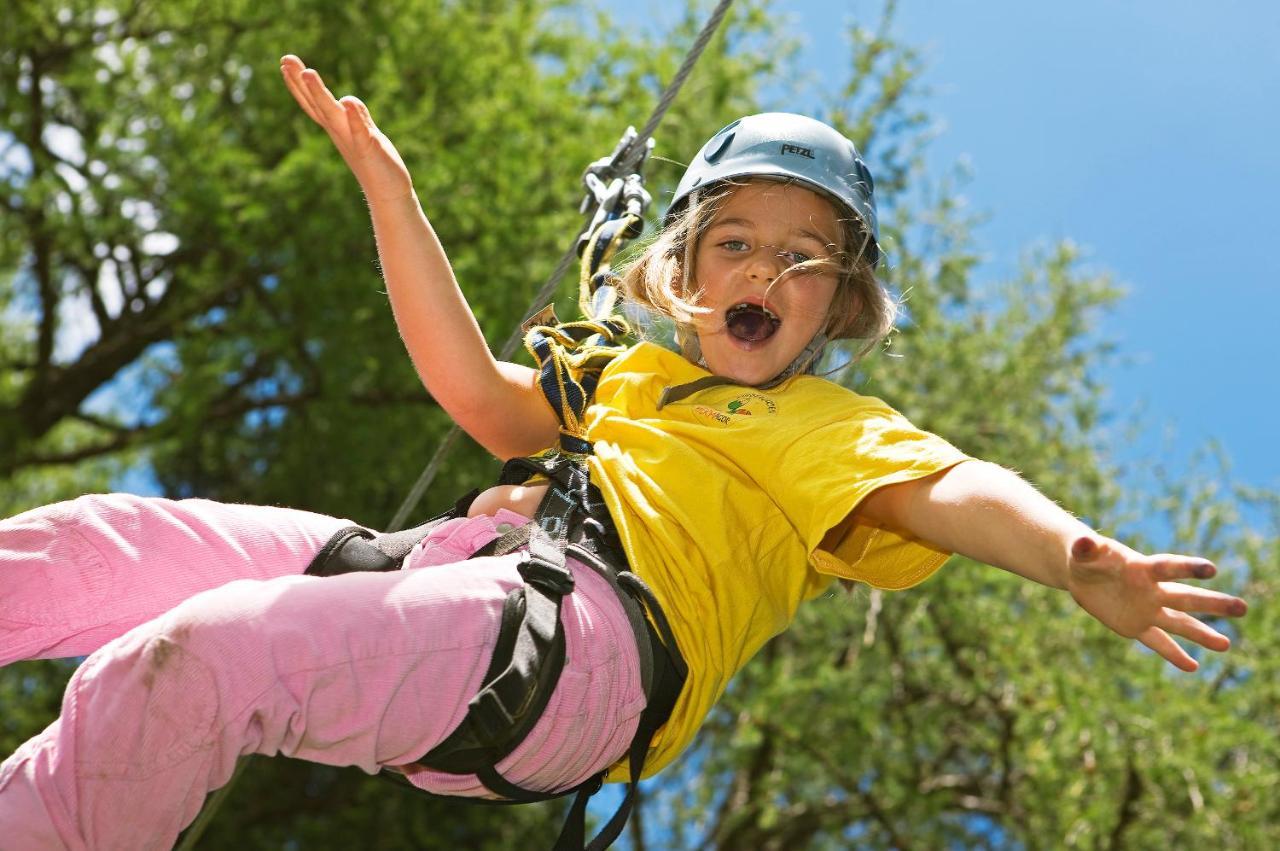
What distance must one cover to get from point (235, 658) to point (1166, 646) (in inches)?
43.3

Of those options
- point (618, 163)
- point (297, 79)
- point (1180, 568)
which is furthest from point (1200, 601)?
point (618, 163)

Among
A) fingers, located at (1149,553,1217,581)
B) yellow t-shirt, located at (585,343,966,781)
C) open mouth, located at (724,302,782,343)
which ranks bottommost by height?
yellow t-shirt, located at (585,343,966,781)

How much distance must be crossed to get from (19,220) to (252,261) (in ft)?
5.30

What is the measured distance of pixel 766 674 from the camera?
8.93 meters

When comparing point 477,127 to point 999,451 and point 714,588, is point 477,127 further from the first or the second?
point 714,588

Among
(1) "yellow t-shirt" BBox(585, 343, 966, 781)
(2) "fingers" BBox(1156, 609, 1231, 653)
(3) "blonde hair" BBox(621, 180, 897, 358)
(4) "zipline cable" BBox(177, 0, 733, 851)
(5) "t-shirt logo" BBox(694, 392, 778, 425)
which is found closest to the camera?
(2) "fingers" BBox(1156, 609, 1231, 653)

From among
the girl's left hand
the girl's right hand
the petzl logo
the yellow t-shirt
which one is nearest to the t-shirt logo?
the yellow t-shirt

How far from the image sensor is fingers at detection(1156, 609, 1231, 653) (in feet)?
5.15

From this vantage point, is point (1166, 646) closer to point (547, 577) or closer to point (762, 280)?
point (547, 577)

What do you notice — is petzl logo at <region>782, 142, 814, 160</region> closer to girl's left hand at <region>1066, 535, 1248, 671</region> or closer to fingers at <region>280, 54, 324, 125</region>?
fingers at <region>280, 54, 324, 125</region>

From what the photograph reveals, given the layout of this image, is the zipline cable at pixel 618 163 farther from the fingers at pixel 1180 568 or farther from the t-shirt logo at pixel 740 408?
the fingers at pixel 1180 568

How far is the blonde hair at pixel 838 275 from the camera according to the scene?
247 centimetres

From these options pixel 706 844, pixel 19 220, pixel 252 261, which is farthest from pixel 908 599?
Answer: pixel 19 220

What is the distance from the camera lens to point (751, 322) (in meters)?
2.36
